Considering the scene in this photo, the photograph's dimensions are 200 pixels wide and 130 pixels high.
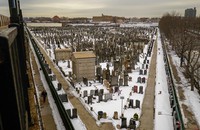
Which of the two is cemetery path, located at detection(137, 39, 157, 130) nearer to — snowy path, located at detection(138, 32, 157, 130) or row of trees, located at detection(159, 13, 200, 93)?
snowy path, located at detection(138, 32, 157, 130)

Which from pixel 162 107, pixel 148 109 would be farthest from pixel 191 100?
pixel 148 109

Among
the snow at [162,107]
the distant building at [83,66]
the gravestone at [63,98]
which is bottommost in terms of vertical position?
the snow at [162,107]

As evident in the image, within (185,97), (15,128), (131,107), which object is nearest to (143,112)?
(131,107)

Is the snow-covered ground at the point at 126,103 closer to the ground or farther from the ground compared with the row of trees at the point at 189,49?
closer to the ground

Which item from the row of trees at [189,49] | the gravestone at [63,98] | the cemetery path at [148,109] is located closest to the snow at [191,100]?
the row of trees at [189,49]

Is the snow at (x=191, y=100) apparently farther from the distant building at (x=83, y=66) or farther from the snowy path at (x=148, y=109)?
the distant building at (x=83, y=66)

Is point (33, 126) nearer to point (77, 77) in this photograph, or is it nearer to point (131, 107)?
point (131, 107)

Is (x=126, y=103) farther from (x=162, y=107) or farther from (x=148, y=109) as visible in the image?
(x=162, y=107)

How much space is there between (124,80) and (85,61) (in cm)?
405

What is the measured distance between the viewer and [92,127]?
12727 mm

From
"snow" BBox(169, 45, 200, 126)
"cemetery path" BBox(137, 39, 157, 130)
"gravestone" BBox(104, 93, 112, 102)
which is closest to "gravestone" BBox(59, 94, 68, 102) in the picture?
"gravestone" BBox(104, 93, 112, 102)

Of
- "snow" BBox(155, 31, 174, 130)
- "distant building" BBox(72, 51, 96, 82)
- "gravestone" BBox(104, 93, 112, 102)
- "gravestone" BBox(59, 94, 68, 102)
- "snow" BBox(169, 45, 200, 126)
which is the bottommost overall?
"snow" BBox(169, 45, 200, 126)

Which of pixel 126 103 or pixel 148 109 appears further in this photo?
pixel 126 103

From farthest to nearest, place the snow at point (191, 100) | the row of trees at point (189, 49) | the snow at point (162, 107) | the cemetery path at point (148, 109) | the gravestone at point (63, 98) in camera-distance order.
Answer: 1. the row of trees at point (189, 49)
2. the gravestone at point (63, 98)
3. the snow at point (191, 100)
4. the snow at point (162, 107)
5. the cemetery path at point (148, 109)
